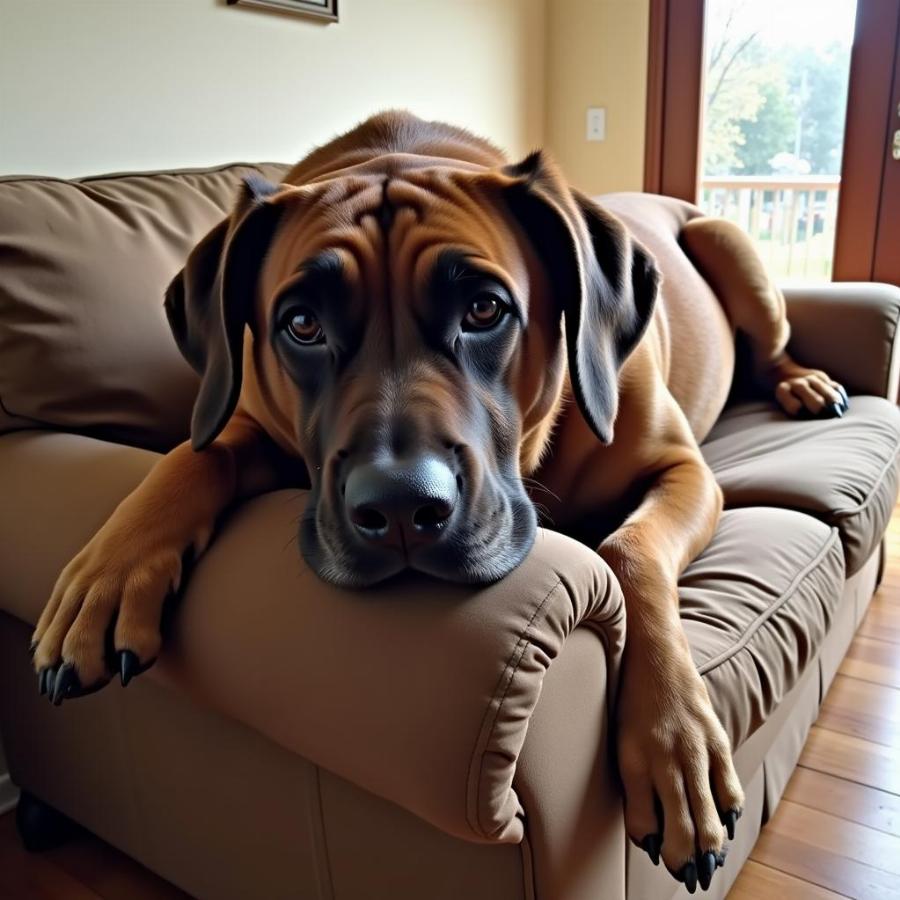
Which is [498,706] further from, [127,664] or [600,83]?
[600,83]

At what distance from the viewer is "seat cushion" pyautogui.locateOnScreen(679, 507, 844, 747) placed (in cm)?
112

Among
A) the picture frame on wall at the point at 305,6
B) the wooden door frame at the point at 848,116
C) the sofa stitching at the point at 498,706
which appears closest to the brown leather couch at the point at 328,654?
the sofa stitching at the point at 498,706

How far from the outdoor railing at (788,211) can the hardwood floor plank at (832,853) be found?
2.25m

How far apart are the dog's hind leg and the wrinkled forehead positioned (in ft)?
4.08

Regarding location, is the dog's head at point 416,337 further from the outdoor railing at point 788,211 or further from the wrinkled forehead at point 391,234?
the outdoor railing at point 788,211

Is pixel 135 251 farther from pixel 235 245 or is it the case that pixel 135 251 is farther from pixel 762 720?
pixel 762 720

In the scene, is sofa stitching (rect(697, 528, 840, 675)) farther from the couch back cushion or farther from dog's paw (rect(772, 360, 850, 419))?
the couch back cushion

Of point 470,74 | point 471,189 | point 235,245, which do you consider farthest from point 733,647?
point 470,74

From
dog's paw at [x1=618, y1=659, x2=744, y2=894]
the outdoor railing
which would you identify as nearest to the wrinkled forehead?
dog's paw at [x1=618, y1=659, x2=744, y2=894]

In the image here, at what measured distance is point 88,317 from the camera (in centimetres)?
138

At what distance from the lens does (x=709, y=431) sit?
2096 millimetres

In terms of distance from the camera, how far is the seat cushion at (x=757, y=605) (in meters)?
1.12

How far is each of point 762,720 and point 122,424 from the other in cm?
100

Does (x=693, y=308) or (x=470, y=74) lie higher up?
(x=470, y=74)
